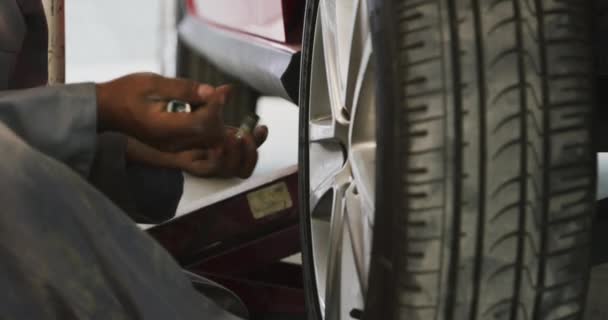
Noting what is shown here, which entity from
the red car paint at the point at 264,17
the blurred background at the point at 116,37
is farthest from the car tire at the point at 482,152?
the blurred background at the point at 116,37

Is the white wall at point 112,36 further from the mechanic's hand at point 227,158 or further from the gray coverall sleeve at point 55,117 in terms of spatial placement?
the gray coverall sleeve at point 55,117

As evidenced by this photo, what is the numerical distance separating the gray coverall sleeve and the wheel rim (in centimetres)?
32

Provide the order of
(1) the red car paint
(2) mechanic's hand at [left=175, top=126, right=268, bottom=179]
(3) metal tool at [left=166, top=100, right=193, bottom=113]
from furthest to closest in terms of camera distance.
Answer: (1) the red car paint
(2) mechanic's hand at [left=175, top=126, right=268, bottom=179]
(3) metal tool at [left=166, top=100, right=193, bottom=113]

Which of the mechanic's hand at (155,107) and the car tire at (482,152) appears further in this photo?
the mechanic's hand at (155,107)

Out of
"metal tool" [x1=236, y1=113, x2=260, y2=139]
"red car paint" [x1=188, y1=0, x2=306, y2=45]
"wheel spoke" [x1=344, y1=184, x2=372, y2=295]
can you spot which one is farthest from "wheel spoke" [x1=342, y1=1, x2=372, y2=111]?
"red car paint" [x1=188, y1=0, x2=306, y2=45]

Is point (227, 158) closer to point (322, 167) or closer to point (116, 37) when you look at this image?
point (322, 167)

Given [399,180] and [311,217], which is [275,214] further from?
[399,180]

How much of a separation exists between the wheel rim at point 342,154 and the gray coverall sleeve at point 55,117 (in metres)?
0.32

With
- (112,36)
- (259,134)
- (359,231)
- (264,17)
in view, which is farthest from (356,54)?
(112,36)

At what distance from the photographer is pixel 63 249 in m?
0.79

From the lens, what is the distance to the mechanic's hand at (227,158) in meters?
1.13

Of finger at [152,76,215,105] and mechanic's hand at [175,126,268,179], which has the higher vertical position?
finger at [152,76,215,105]

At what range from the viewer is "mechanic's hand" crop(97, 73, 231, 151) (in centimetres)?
97

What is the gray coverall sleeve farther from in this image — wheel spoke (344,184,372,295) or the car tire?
the car tire
